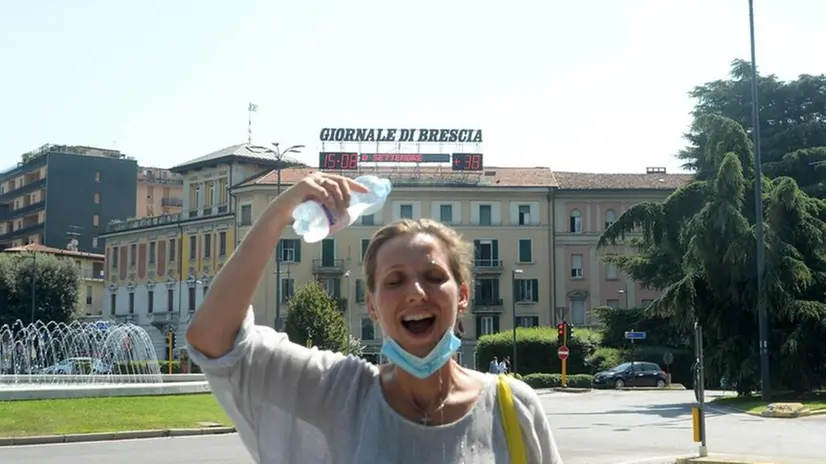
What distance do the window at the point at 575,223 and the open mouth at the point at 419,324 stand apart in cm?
7342

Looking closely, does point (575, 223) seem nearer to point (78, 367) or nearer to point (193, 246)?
point (193, 246)

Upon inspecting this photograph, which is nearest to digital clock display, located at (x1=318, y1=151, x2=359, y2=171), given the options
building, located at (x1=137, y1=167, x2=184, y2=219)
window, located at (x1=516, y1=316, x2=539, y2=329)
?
window, located at (x1=516, y1=316, x2=539, y2=329)

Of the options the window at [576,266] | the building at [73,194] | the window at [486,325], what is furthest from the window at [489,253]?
the building at [73,194]

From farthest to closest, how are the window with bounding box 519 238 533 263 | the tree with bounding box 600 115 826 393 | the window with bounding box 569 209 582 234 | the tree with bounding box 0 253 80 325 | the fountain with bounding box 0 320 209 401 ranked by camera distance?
the tree with bounding box 0 253 80 325
the window with bounding box 569 209 582 234
the window with bounding box 519 238 533 263
the tree with bounding box 600 115 826 393
the fountain with bounding box 0 320 209 401

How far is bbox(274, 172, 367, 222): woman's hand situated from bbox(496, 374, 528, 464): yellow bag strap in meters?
0.58

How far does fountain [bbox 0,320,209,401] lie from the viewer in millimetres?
29352

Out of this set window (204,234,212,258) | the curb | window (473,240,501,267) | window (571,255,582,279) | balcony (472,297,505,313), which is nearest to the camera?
the curb

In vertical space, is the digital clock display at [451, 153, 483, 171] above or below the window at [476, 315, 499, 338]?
above

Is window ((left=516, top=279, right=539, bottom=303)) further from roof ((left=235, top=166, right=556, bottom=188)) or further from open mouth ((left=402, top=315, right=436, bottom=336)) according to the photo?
open mouth ((left=402, top=315, right=436, bottom=336))

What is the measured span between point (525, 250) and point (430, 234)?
237 feet

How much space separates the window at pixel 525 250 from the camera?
74250 millimetres

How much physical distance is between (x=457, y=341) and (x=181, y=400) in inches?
1093

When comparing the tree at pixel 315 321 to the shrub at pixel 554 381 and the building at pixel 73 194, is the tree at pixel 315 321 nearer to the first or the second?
the shrub at pixel 554 381

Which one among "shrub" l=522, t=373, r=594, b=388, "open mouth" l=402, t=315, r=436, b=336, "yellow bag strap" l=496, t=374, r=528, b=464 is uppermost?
"open mouth" l=402, t=315, r=436, b=336
